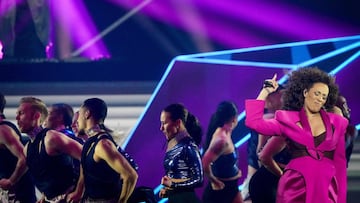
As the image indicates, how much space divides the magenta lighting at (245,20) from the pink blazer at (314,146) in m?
1.85

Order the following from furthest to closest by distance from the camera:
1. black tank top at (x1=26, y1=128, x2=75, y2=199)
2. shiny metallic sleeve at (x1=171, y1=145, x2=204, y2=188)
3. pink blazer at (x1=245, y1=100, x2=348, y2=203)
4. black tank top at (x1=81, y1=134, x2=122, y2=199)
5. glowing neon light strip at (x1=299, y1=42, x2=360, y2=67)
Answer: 1. glowing neon light strip at (x1=299, y1=42, x2=360, y2=67)
2. black tank top at (x1=26, y1=128, x2=75, y2=199)
3. black tank top at (x1=81, y1=134, x2=122, y2=199)
4. shiny metallic sleeve at (x1=171, y1=145, x2=204, y2=188)
5. pink blazer at (x1=245, y1=100, x2=348, y2=203)

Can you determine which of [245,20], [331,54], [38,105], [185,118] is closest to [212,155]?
[185,118]

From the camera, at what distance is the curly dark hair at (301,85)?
15.7 ft

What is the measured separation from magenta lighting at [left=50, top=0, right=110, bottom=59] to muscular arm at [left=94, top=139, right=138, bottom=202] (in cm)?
138

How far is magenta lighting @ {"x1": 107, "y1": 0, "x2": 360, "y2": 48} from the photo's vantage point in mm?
6391

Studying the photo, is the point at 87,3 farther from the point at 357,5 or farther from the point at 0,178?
the point at 357,5

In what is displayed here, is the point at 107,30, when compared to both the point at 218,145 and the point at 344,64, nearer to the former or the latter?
the point at 218,145

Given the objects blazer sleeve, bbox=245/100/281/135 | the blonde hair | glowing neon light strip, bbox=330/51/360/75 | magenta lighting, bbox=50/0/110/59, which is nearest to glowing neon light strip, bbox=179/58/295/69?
glowing neon light strip, bbox=330/51/360/75

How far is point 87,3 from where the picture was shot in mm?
6504

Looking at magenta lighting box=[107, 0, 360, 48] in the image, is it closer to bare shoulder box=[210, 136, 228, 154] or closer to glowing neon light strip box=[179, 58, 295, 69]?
glowing neon light strip box=[179, 58, 295, 69]

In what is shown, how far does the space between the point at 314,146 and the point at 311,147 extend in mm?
22

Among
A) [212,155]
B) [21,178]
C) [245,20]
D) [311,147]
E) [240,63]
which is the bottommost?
[21,178]

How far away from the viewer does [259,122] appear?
464 centimetres

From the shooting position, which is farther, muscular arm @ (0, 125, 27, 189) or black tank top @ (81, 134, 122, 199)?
muscular arm @ (0, 125, 27, 189)
